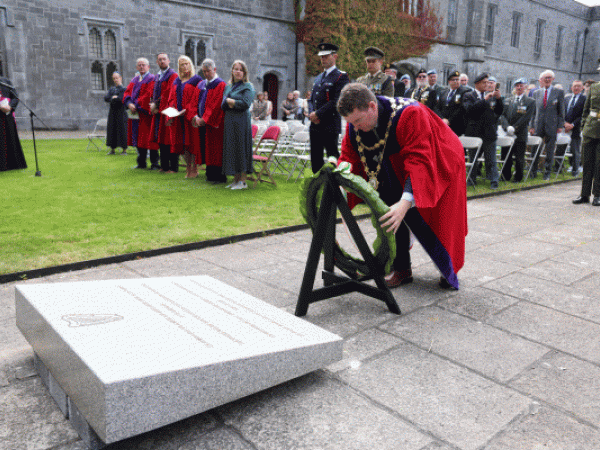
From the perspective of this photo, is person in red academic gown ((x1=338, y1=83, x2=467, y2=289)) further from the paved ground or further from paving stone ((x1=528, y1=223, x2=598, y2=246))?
paving stone ((x1=528, y1=223, x2=598, y2=246))

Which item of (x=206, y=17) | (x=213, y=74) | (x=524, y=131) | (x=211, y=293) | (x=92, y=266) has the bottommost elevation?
(x=92, y=266)

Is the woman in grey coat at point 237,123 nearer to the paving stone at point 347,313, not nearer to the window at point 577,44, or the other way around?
the paving stone at point 347,313

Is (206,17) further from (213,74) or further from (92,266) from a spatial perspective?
(92,266)

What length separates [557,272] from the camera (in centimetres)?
463

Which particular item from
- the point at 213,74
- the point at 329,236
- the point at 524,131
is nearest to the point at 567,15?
the point at 524,131

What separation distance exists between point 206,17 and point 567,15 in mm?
32373

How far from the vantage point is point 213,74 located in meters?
8.81

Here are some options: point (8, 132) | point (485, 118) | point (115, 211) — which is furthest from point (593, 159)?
point (8, 132)

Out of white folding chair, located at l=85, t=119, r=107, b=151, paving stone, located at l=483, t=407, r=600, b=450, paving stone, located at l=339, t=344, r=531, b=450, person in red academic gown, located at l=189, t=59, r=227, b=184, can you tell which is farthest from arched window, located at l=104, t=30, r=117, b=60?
paving stone, located at l=483, t=407, r=600, b=450

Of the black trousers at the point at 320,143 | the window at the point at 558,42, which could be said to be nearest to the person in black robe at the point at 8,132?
the black trousers at the point at 320,143

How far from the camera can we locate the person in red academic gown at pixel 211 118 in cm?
872

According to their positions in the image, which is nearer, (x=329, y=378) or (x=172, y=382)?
(x=172, y=382)

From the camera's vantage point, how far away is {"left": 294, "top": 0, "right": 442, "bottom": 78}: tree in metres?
23.2

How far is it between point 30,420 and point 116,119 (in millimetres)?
11911
